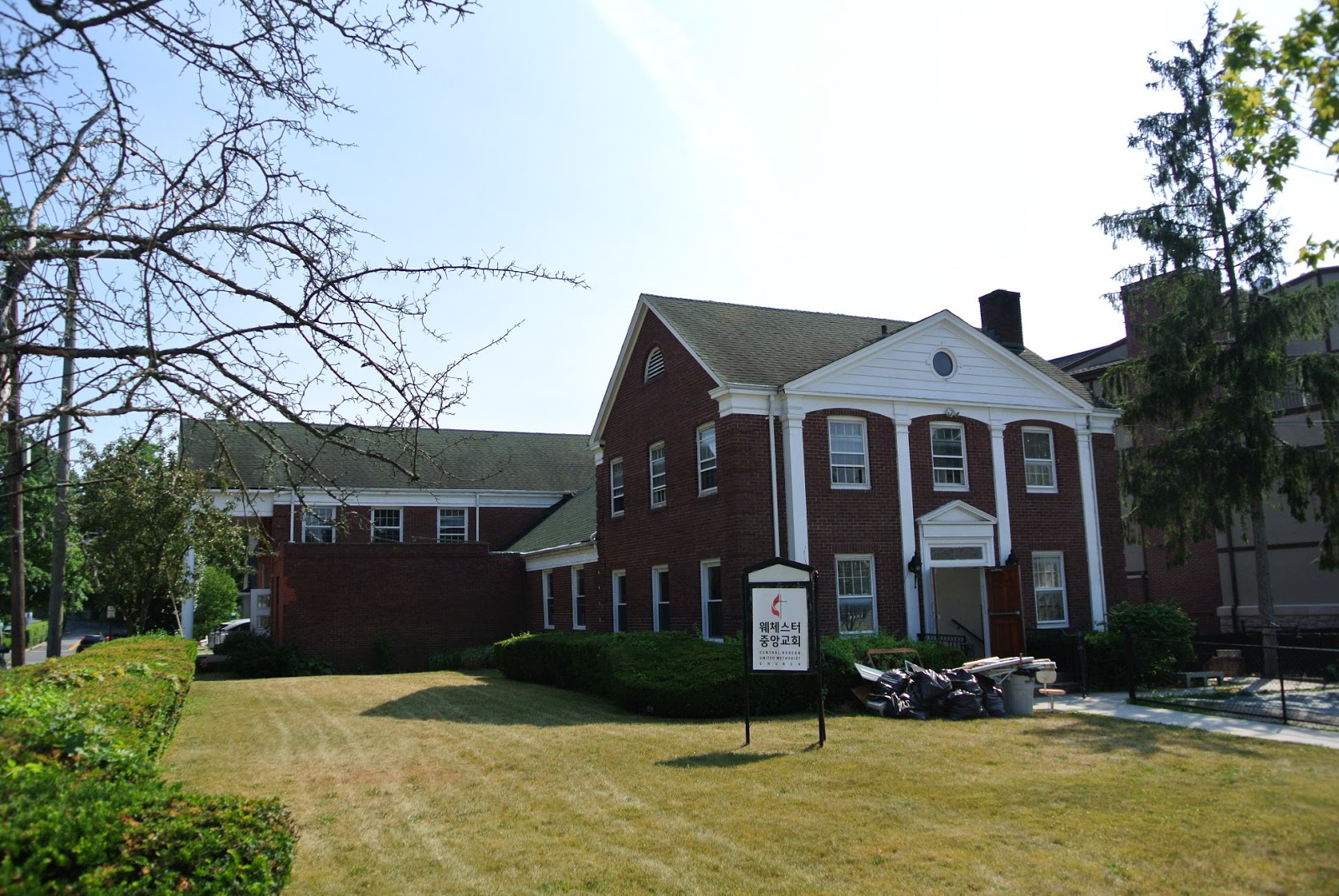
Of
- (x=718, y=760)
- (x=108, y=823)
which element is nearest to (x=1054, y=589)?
(x=718, y=760)

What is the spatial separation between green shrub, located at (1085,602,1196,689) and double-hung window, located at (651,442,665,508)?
9.84 meters

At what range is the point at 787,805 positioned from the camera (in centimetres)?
966

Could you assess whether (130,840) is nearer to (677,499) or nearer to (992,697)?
(992,697)

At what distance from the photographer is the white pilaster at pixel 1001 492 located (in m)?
23.3

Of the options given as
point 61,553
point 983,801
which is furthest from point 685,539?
point 983,801

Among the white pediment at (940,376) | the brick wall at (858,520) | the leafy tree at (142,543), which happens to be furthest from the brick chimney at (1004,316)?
the leafy tree at (142,543)

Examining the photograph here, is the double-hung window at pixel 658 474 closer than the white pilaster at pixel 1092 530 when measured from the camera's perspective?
No

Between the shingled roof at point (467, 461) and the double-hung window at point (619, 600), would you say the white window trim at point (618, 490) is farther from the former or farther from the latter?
the shingled roof at point (467, 461)

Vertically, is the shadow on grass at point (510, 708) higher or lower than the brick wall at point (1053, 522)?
lower

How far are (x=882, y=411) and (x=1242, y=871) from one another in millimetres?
15957

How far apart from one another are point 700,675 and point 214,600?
30.1 meters

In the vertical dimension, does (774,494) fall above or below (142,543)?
above

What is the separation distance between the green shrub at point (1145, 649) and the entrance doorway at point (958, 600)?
11.0 feet

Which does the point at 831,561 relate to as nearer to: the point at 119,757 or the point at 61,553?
the point at 61,553
